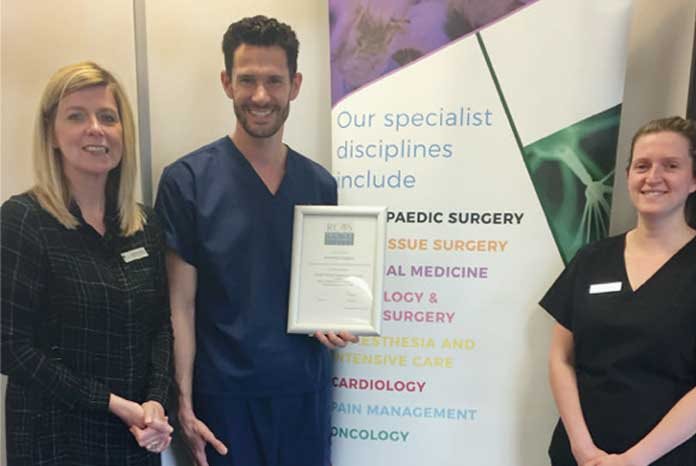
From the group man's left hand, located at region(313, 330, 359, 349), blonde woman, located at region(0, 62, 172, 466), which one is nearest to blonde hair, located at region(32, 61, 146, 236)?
blonde woman, located at region(0, 62, 172, 466)

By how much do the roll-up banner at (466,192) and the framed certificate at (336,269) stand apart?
0.19m

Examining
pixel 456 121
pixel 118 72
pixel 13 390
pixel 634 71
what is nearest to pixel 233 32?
pixel 118 72

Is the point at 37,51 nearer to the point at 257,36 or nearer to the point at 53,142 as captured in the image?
the point at 53,142

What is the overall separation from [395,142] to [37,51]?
3.44ft

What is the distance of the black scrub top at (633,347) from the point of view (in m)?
1.35

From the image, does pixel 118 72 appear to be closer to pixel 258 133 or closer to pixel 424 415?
pixel 258 133

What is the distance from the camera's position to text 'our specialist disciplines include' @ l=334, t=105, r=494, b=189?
5.53ft

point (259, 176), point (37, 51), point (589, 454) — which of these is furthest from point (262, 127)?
point (589, 454)

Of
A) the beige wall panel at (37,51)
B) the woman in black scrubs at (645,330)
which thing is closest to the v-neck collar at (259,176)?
the beige wall panel at (37,51)

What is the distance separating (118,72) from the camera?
183cm

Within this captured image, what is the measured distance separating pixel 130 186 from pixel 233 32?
0.48 metres

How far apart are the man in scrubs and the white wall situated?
0.94 metres

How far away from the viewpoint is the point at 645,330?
136cm

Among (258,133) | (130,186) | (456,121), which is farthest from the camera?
(456,121)
